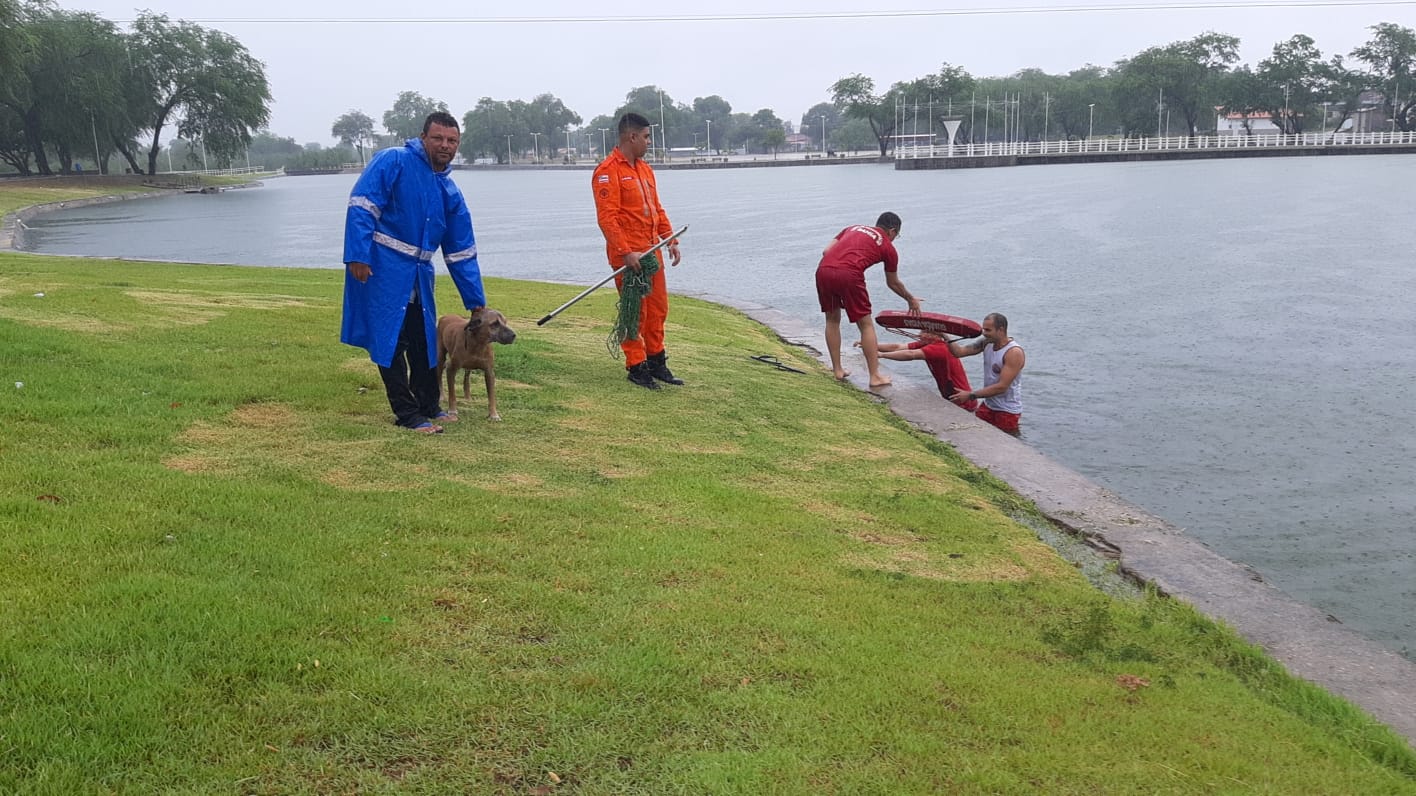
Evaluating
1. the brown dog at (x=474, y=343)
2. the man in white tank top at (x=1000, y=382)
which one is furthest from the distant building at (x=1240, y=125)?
the brown dog at (x=474, y=343)

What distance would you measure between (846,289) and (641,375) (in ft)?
10.2

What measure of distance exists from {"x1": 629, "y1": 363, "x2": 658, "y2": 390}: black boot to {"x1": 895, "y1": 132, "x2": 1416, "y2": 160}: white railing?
341 ft

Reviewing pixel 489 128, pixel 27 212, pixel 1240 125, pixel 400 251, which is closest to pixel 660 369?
pixel 400 251

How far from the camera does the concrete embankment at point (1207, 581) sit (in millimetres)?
4945

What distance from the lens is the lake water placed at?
28.8 feet

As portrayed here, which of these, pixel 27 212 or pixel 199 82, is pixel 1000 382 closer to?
pixel 27 212

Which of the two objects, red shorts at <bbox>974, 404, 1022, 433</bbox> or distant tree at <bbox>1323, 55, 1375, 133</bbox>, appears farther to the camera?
distant tree at <bbox>1323, 55, 1375, 133</bbox>

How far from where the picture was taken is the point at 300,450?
6.23 m

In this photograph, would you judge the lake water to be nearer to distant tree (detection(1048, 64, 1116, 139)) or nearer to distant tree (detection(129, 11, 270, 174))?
distant tree (detection(129, 11, 270, 174))

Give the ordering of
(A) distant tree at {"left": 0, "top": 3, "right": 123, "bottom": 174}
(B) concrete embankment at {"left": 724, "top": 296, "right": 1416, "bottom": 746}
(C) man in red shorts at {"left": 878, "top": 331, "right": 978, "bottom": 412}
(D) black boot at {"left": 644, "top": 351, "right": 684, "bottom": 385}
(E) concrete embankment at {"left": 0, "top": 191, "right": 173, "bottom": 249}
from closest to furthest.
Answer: (B) concrete embankment at {"left": 724, "top": 296, "right": 1416, "bottom": 746} < (D) black boot at {"left": 644, "top": 351, "right": 684, "bottom": 385} < (C) man in red shorts at {"left": 878, "top": 331, "right": 978, "bottom": 412} < (E) concrete embankment at {"left": 0, "top": 191, "right": 173, "bottom": 249} < (A) distant tree at {"left": 0, "top": 3, "right": 123, "bottom": 174}

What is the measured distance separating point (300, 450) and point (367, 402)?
4.45ft

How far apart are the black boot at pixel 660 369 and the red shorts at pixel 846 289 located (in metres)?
2.63

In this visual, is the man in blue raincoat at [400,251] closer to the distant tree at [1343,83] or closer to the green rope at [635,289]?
the green rope at [635,289]

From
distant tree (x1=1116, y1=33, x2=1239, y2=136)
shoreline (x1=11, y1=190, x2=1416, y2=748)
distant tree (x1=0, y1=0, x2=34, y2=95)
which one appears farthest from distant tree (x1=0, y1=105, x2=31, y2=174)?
distant tree (x1=1116, y1=33, x2=1239, y2=136)
